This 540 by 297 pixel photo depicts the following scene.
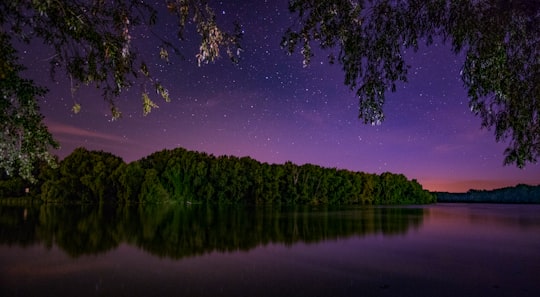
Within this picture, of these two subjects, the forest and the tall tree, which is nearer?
the tall tree

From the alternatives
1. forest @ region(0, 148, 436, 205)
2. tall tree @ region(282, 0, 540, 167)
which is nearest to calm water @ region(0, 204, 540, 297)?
tall tree @ region(282, 0, 540, 167)

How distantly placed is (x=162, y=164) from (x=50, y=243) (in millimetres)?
96325

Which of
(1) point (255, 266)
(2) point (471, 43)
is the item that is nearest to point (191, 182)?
(1) point (255, 266)

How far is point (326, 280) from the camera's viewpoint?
14.5m

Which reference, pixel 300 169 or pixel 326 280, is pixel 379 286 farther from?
pixel 300 169

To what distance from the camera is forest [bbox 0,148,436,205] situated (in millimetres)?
100625

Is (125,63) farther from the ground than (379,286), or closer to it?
farther from the ground

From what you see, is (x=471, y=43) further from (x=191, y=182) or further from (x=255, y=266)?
(x=191, y=182)

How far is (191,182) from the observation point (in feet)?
379

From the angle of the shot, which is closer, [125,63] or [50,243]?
[125,63]

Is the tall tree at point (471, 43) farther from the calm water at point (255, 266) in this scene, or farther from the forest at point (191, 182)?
the forest at point (191, 182)

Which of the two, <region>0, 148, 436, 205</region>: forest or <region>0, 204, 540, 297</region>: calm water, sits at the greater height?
<region>0, 148, 436, 205</region>: forest

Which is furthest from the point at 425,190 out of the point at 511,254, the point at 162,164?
the point at 511,254

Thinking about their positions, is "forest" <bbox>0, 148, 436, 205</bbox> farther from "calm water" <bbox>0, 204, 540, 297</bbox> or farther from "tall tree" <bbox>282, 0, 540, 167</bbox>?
"tall tree" <bbox>282, 0, 540, 167</bbox>
